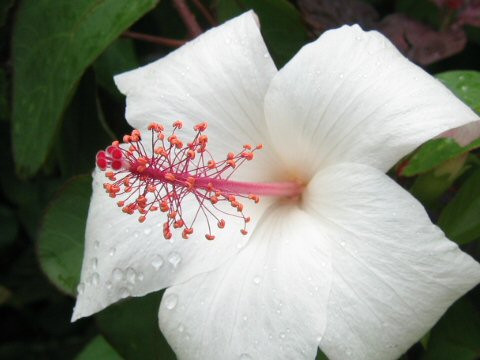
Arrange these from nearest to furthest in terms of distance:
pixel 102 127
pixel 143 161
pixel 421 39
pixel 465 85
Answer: pixel 143 161
pixel 465 85
pixel 421 39
pixel 102 127

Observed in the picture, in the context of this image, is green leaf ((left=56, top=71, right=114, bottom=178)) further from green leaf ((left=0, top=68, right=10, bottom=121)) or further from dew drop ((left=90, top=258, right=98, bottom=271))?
dew drop ((left=90, top=258, right=98, bottom=271))

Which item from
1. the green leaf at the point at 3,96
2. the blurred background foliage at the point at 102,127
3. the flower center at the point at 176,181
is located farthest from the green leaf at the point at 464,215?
the green leaf at the point at 3,96

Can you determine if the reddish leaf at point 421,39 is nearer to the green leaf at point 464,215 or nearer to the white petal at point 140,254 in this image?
the green leaf at point 464,215

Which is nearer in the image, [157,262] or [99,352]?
[157,262]

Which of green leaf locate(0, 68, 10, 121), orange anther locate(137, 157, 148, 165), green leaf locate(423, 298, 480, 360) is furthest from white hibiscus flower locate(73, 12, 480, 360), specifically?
green leaf locate(0, 68, 10, 121)

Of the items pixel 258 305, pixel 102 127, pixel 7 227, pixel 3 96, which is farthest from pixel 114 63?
pixel 258 305

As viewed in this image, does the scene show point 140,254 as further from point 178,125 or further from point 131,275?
point 178,125
